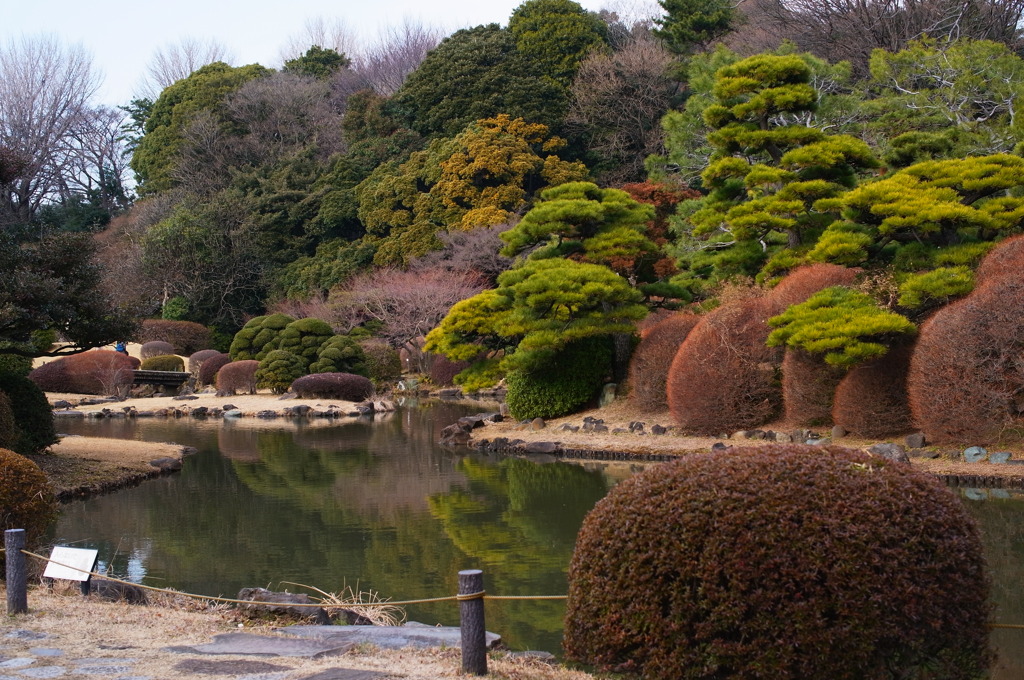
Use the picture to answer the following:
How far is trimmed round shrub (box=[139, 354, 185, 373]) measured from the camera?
30781mm

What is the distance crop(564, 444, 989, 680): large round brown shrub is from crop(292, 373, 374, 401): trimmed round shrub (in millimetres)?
21616

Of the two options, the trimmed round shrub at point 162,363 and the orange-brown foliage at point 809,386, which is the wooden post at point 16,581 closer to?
the orange-brown foliage at point 809,386

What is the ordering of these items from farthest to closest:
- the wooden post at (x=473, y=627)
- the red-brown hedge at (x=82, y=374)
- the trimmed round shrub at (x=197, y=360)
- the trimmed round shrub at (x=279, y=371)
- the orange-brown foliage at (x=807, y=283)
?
1. the trimmed round shrub at (x=197, y=360)
2. the red-brown hedge at (x=82, y=374)
3. the trimmed round shrub at (x=279, y=371)
4. the orange-brown foliage at (x=807, y=283)
5. the wooden post at (x=473, y=627)

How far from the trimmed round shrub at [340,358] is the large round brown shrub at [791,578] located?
75.9ft

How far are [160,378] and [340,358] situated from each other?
571cm

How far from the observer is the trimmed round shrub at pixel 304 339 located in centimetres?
2730

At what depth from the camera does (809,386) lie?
13.9 m

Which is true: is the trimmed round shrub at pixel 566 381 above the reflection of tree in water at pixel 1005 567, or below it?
above

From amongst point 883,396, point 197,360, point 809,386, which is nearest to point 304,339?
point 197,360

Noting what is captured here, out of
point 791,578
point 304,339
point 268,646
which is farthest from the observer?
point 304,339

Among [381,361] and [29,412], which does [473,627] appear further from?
[381,361]

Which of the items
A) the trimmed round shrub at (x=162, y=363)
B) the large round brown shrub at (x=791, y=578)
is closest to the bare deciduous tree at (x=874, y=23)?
the trimmed round shrub at (x=162, y=363)

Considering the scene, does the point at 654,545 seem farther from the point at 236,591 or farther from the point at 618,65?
the point at 618,65

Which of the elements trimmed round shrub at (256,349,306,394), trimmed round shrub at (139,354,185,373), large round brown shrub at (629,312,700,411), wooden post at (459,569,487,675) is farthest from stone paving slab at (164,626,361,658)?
trimmed round shrub at (139,354,185,373)
